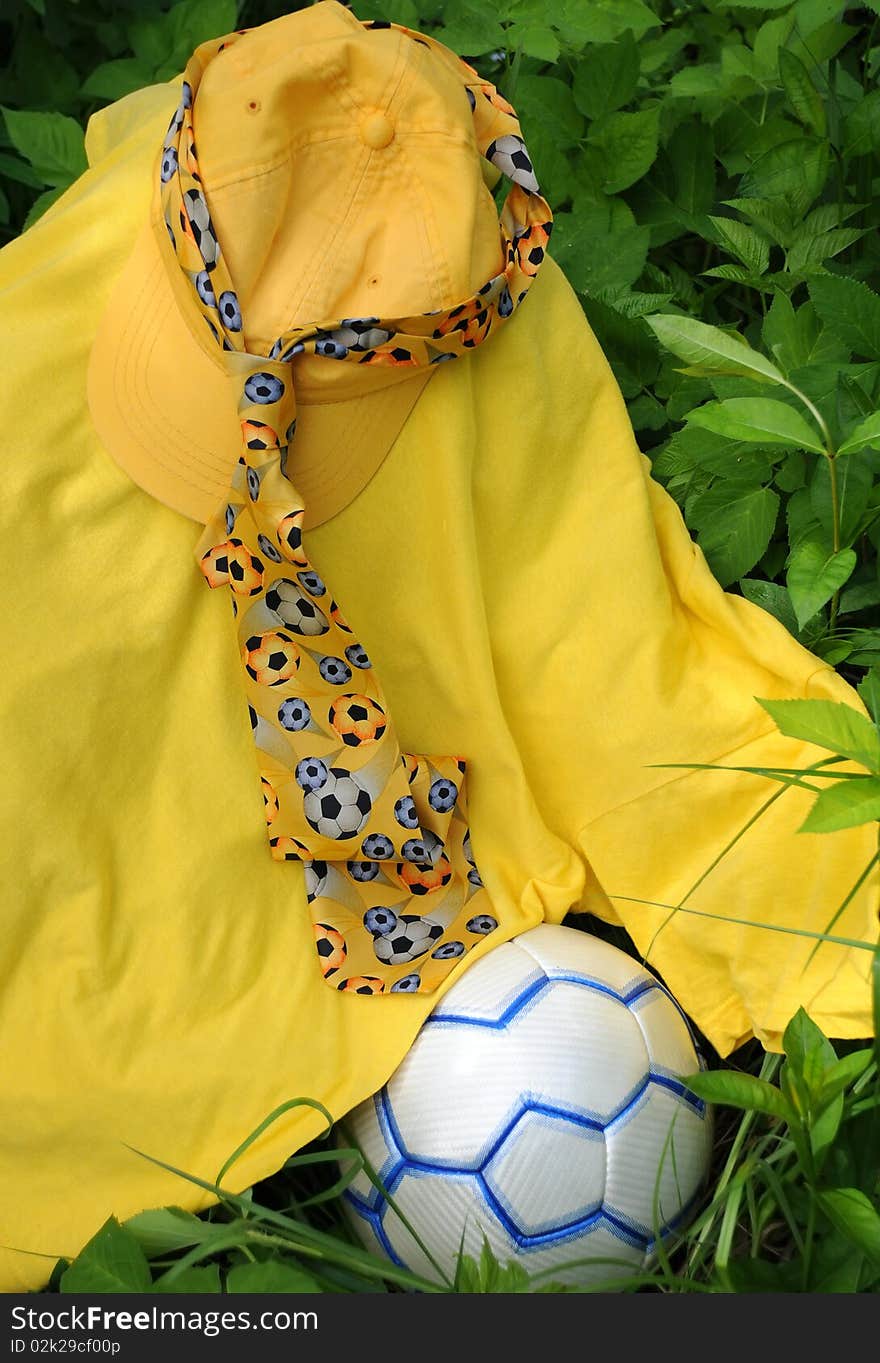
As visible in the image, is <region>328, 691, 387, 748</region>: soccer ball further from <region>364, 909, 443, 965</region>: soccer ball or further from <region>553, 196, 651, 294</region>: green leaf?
<region>553, 196, 651, 294</region>: green leaf

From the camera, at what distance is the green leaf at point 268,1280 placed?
3.78 feet

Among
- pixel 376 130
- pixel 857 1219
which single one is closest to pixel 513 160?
pixel 376 130

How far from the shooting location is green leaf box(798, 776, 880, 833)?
3.36 ft

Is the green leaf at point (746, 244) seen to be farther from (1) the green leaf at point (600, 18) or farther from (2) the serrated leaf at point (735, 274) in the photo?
(1) the green leaf at point (600, 18)

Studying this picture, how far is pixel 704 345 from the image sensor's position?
1.33 metres

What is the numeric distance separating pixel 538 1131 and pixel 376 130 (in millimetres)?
935

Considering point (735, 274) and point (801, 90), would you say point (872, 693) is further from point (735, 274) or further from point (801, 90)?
point (801, 90)

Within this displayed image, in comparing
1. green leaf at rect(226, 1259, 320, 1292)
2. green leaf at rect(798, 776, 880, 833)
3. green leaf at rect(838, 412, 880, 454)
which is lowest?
green leaf at rect(226, 1259, 320, 1292)

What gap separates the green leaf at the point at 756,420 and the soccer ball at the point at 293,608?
1.38 ft

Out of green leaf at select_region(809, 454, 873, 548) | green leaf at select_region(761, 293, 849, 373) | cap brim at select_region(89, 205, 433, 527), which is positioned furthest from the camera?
green leaf at select_region(761, 293, 849, 373)

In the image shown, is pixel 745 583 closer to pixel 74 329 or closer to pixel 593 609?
pixel 593 609

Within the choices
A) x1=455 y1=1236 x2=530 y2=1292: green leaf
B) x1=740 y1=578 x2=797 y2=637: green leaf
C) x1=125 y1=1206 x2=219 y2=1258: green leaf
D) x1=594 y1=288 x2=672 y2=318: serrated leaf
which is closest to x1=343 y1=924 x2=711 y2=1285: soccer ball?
x1=455 y1=1236 x2=530 y2=1292: green leaf

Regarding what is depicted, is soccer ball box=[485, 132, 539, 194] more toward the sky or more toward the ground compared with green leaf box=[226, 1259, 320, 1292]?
more toward the sky

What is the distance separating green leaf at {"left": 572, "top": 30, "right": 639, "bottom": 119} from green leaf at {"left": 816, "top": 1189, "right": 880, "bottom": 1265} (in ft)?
4.76
